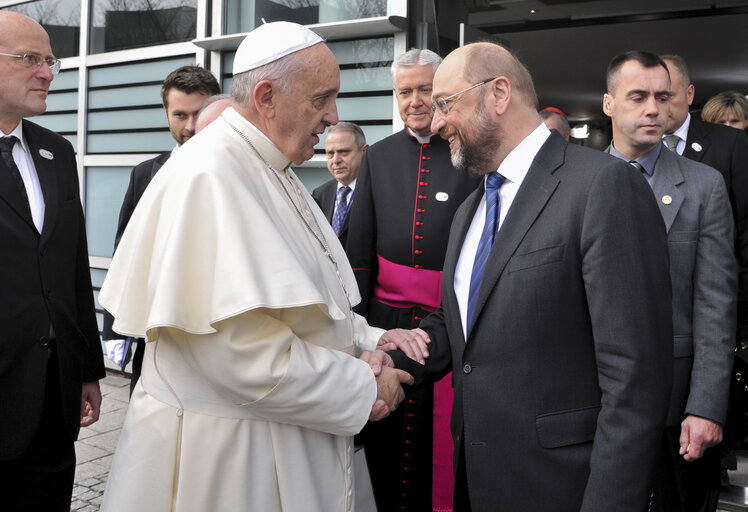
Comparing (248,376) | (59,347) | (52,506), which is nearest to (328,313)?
(248,376)

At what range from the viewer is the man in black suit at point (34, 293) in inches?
102

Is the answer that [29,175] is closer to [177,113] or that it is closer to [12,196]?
[12,196]

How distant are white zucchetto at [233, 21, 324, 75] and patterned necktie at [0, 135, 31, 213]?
3.85 feet

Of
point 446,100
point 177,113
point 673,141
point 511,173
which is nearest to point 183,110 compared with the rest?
point 177,113

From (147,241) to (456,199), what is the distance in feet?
5.80

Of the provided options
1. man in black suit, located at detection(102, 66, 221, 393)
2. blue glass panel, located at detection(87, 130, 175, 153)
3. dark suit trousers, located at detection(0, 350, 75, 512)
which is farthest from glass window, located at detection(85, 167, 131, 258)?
dark suit trousers, located at detection(0, 350, 75, 512)

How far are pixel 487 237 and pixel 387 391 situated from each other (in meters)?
0.56

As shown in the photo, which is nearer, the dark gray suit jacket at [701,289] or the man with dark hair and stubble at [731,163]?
the dark gray suit jacket at [701,289]

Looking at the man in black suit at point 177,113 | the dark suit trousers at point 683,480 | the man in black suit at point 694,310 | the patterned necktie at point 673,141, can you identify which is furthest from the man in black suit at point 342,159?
the dark suit trousers at point 683,480

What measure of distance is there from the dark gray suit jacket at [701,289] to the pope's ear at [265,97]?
58.6 inches

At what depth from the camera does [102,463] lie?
4.78 m

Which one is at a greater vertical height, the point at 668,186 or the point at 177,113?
the point at 177,113

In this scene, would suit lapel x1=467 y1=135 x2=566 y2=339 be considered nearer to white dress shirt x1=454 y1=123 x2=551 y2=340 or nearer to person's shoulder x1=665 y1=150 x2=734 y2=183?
white dress shirt x1=454 y1=123 x2=551 y2=340

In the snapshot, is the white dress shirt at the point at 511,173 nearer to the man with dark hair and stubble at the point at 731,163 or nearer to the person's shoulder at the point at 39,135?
the man with dark hair and stubble at the point at 731,163
